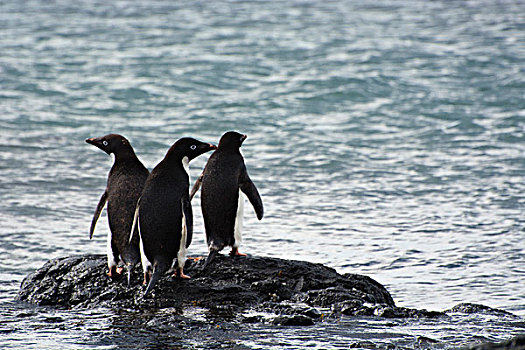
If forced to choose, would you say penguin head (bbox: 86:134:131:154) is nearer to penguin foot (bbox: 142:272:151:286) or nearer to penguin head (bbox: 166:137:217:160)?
penguin head (bbox: 166:137:217:160)

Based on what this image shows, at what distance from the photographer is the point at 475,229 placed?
7.90 metres

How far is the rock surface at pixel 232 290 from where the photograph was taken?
5023mm

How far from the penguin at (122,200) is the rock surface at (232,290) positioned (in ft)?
0.52

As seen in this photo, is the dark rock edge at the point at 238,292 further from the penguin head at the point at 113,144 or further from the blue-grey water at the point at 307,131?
the penguin head at the point at 113,144

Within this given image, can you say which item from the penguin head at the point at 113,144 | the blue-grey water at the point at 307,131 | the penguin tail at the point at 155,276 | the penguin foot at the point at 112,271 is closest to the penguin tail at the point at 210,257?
the penguin tail at the point at 155,276

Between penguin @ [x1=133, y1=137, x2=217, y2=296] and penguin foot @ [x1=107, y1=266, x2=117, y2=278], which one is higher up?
penguin @ [x1=133, y1=137, x2=217, y2=296]

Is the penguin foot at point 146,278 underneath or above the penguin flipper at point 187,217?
underneath

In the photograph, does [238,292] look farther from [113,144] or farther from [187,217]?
[113,144]

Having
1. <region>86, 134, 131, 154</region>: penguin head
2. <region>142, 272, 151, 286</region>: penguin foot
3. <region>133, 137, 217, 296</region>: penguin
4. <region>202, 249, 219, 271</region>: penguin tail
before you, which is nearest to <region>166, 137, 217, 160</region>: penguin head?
<region>133, 137, 217, 296</region>: penguin

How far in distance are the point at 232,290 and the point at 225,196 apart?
0.73 metres

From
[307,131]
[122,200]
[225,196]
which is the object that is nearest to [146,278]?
[122,200]

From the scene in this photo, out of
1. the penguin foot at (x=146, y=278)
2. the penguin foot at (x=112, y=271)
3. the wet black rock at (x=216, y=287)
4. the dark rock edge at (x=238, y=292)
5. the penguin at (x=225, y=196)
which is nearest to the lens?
the dark rock edge at (x=238, y=292)

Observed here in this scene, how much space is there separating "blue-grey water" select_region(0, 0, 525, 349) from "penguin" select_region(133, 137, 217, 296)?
1.36ft

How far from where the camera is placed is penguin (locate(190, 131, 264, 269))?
5.57 metres
